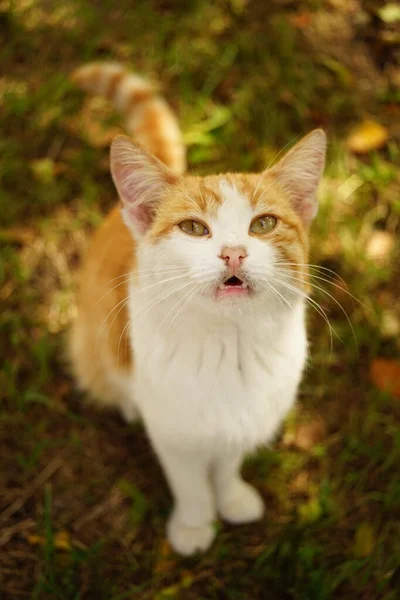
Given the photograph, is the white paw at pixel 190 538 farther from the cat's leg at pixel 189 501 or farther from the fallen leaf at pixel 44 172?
the fallen leaf at pixel 44 172

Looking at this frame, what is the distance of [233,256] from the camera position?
147 cm

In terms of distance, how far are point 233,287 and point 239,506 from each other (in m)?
1.24

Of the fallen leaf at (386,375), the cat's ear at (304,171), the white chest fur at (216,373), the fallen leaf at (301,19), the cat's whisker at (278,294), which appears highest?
the fallen leaf at (301,19)

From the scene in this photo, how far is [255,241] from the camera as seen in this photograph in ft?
5.07

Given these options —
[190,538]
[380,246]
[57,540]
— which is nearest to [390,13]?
[380,246]

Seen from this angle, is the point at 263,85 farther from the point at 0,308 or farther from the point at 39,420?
the point at 39,420

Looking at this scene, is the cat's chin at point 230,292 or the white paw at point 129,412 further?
the white paw at point 129,412

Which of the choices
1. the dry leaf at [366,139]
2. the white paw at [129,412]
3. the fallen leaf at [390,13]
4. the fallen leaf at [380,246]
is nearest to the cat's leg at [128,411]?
the white paw at [129,412]

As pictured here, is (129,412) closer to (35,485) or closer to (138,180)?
(35,485)

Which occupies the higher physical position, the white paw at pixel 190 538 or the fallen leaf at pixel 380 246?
the fallen leaf at pixel 380 246

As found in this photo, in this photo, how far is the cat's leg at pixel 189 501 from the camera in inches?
80.6

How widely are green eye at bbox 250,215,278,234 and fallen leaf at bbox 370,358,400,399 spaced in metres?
1.30

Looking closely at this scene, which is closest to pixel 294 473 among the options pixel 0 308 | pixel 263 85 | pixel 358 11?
pixel 0 308

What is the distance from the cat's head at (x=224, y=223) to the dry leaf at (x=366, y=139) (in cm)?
151
